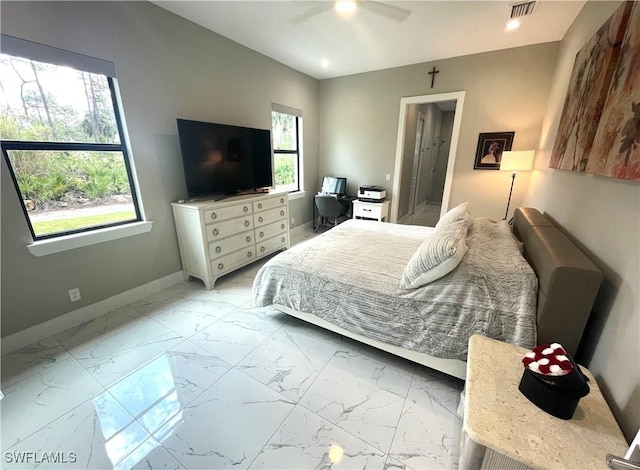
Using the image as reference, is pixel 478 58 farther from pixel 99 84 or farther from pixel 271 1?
pixel 99 84

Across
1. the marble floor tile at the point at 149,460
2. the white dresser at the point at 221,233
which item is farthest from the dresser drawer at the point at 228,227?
the marble floor tile at the point at 149,460

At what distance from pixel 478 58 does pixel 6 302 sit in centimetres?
534

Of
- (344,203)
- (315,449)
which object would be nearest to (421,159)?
(344,203)

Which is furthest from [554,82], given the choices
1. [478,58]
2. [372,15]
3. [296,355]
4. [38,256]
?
[38,256]

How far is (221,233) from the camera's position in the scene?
105 inches

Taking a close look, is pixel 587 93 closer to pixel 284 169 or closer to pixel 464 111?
pixel 464 111

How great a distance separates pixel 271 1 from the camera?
7.23ft

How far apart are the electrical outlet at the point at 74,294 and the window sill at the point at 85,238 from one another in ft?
1.19

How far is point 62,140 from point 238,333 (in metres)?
2.05

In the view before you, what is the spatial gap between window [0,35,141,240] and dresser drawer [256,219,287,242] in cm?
138

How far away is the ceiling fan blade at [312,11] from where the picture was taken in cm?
223

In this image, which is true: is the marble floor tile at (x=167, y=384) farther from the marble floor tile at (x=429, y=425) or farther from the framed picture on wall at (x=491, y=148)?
the framed picture on wall at (x=491, y=148)

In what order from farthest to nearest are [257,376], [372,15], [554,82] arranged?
1. [554,82]
2. [372,15]
3. [257,376]

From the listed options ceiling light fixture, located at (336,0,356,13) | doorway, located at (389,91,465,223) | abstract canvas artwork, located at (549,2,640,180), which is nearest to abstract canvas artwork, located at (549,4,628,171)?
abstract canvas artwork, located at (549,2,640,180)
